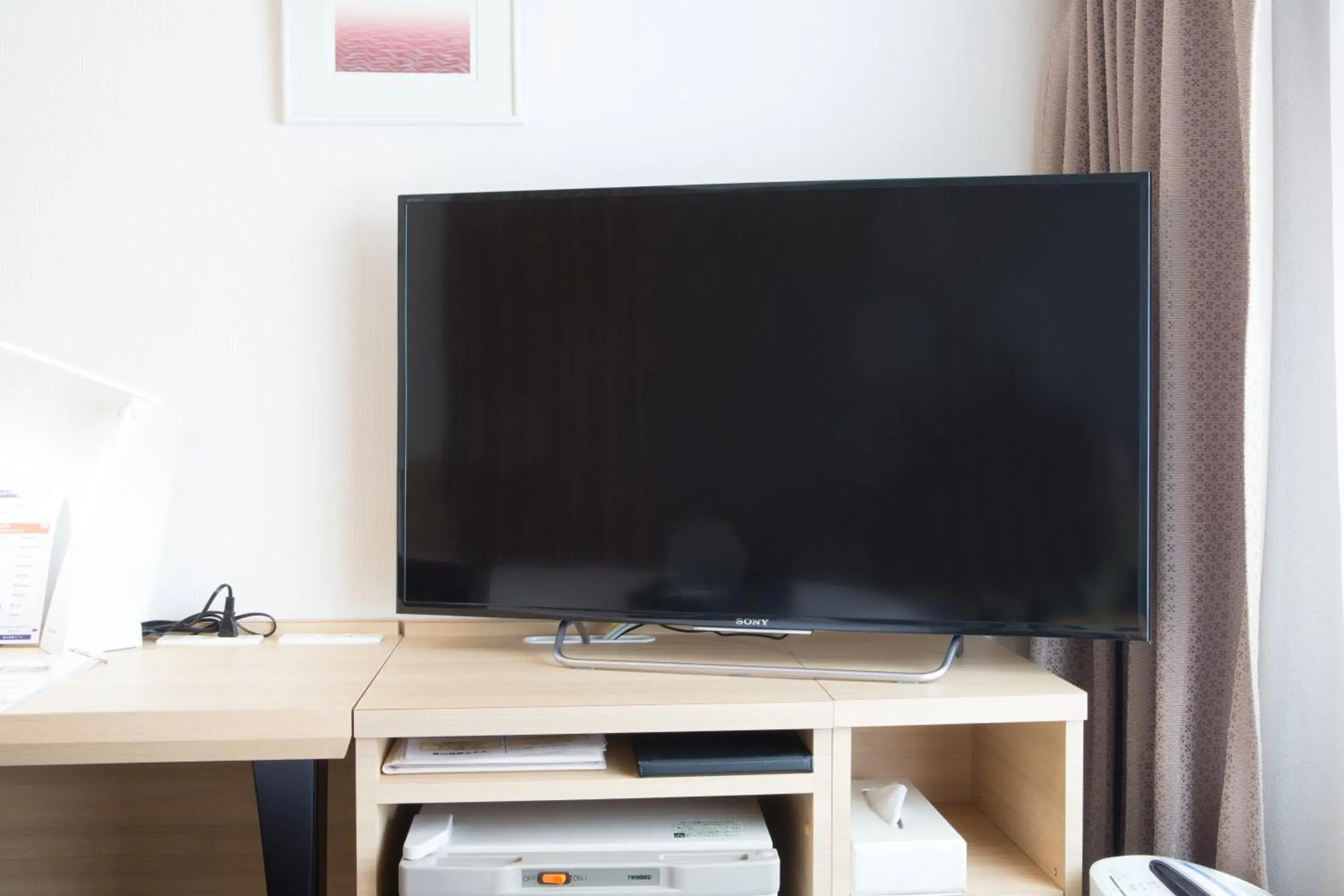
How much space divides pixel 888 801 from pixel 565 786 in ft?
1.58

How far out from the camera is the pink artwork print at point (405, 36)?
5.31 feet

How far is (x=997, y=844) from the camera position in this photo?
57.7 inches

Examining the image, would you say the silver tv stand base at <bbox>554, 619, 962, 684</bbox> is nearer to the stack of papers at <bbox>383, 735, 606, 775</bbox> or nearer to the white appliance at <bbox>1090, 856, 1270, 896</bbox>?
the stack of papers at <bbox>383, 735, 606, 775</bbox>

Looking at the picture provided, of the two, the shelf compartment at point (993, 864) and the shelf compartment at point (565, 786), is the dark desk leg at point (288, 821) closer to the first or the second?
the shelf compartment at point (565, 786)

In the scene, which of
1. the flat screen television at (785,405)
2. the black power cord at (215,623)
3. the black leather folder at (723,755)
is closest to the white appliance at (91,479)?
the black power cord at (215,623)

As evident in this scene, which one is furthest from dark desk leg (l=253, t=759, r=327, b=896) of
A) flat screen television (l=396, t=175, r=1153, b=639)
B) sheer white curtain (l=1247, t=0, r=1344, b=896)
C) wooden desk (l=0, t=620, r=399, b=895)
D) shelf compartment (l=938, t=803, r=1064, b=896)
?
sheer white curtain (l=1247, t=0, r=1344, b=896)

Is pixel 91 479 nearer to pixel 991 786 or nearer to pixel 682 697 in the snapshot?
Answer: pixel 682 697

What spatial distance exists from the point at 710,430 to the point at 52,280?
3.85 ft


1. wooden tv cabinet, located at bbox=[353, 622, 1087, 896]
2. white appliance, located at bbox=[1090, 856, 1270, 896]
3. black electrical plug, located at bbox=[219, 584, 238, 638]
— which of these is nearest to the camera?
white appliance, located at bbox=[1090, 856, 1270, 896]

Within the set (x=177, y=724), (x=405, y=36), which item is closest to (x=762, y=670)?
(x=177, y=724)

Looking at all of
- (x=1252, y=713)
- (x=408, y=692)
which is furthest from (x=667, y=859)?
(x=1252, y=713)

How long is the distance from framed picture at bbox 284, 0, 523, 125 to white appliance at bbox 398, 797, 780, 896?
3.81 ft

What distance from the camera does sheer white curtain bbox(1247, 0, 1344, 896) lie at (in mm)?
1186

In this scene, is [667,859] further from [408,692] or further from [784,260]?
[784,260]
